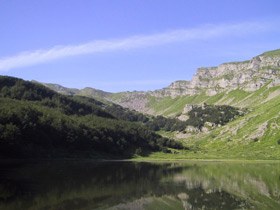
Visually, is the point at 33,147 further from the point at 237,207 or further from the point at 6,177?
the point at 237,207

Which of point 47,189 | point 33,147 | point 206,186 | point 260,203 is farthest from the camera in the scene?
point 33,147

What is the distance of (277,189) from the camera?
3538 inches

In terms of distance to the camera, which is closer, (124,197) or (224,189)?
(124,197)

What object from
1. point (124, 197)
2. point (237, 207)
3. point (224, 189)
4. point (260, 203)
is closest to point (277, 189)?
point (224, 189)

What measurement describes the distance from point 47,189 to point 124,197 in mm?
15298

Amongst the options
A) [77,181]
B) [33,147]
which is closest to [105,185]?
[77,181]

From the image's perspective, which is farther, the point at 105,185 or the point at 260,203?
the point at 105,185

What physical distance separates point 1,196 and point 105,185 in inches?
1141

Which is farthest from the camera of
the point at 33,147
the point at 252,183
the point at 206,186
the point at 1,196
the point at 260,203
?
the point at 33,147

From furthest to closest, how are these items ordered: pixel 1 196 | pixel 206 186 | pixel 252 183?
pixel 252 183, pixel 206 186, pixel 1 196

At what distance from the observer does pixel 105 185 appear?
88438 millimetres

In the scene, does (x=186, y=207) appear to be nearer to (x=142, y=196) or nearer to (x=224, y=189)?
(x=142, y=196)

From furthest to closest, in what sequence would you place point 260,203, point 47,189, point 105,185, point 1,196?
point 105,185
point 47,189
point 260,203
point 1,196

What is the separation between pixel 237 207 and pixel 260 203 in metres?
7.40
